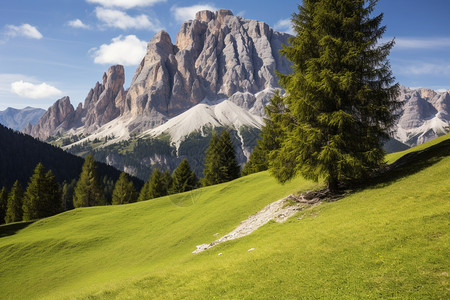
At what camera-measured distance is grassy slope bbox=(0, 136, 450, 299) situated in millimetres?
7719

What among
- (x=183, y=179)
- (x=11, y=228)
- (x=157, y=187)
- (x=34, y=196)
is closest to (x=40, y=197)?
(x=34, y=196)

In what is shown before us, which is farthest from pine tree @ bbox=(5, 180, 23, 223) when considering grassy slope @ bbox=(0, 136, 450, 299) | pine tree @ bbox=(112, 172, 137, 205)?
grassy slope @ bbox=(0, 136, 450, 299)

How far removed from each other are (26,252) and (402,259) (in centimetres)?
3219

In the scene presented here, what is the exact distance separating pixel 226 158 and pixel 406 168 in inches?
1489

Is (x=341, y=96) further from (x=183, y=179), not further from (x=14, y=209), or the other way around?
(x=14, y=209)

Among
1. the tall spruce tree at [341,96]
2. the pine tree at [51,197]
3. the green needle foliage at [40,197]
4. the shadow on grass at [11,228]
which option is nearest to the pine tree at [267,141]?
the tall spruce tree at [341,96]

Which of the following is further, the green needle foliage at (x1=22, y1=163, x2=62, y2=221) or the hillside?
the hillside

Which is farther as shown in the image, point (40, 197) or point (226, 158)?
point (226, 158)

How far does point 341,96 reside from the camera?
17438 mm

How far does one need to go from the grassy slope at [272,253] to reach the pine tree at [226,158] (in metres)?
23.9

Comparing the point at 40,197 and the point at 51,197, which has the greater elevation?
the point at 40,197

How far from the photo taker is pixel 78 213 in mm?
36719

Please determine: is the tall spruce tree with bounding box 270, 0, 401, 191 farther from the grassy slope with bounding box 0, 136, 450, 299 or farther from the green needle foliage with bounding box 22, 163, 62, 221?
the green needle foliage with bounding box 22, 163, 62, 221

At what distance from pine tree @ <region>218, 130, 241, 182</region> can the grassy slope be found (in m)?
23.9
